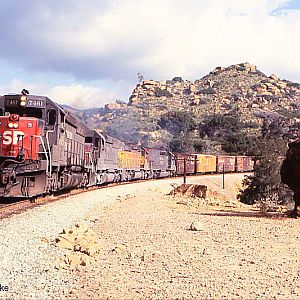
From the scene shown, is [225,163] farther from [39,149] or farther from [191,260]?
[191,260]

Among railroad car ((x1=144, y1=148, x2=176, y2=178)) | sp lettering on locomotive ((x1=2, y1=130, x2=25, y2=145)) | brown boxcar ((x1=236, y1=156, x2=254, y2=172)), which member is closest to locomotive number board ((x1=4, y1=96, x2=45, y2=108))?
sp lettering on locomotive ((x1=2, y1=130, x2=25, y2=145))

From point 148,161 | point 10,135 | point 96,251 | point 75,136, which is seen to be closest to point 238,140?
point 148,161

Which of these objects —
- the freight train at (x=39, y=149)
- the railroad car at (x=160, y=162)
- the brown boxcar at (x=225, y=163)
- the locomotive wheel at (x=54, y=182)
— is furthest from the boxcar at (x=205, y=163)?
the locomotive wheel at (x=54, y=182)

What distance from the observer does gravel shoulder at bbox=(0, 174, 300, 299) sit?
736cm

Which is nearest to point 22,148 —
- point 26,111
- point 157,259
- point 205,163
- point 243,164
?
point 26,111

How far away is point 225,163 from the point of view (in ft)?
226

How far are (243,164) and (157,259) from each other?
6737cm

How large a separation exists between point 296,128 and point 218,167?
123ft

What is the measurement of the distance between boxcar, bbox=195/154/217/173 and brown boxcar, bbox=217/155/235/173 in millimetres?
1051

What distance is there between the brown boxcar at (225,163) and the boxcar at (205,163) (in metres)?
1.05

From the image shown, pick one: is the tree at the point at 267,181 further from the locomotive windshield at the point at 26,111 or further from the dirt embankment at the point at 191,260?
the dirt embankment at the point at 191,260

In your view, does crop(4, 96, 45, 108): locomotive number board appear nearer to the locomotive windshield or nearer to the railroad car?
the locomotive windshield

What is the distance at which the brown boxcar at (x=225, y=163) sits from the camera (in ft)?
223

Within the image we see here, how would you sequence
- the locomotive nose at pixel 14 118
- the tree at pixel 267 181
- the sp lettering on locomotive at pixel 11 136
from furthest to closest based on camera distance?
1. the tree at pixel 267 181
2. the locomotive nose at pixel 14 118
3. the sp lettering on locomotive at pixel 11 136
